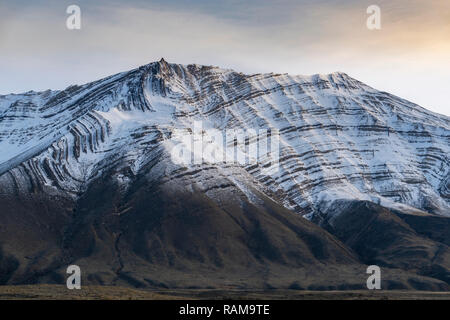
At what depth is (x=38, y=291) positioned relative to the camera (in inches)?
7441
